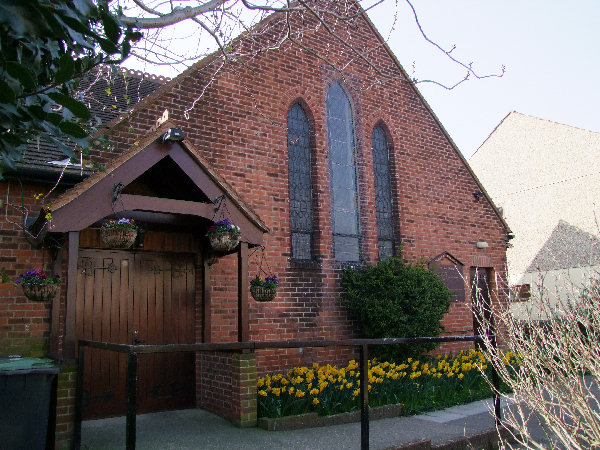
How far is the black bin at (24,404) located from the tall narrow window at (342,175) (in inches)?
229

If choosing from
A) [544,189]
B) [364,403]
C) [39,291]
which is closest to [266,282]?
[364,403]

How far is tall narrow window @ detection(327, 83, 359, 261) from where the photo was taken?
9.87 metres

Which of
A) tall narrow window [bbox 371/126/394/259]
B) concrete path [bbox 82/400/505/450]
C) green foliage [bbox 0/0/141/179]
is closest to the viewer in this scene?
green foliage [bbox 0/0/141/179]

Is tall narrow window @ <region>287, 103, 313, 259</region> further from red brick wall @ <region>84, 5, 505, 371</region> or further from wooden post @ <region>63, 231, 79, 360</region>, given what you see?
wooden post @ <region>63, 231, 79, 360</region>

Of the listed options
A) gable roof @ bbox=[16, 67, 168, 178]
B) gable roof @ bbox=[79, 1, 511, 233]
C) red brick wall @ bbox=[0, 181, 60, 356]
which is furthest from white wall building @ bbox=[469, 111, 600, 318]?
red brick wall @ bbox=[0, 181, 60, 356]

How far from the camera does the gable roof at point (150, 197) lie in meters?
5.65

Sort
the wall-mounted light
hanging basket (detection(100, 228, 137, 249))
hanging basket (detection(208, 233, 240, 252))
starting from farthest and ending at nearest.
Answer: hanging basket (detection(208, 233, 240, 252)) < the wall-mounted light < hanging basket (detection(100, 228, 137, 249))

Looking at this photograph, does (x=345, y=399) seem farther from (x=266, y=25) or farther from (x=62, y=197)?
(x=266, y=25)

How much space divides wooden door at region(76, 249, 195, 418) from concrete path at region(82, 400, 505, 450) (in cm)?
32

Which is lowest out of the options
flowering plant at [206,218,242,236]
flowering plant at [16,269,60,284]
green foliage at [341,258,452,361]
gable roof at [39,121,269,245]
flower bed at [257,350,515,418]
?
flower bed at [257,350,515,418]

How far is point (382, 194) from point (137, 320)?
555 centimetres

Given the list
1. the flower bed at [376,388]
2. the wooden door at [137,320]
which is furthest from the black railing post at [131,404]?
the wooden door at [137,320]

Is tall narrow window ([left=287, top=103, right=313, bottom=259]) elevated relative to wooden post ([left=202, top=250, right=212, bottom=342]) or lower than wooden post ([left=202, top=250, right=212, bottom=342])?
elevated

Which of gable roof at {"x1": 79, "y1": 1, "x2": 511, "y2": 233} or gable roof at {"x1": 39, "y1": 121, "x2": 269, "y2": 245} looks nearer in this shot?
gable roof at {"x1": 39, "y1": 121, "x2": 269, "y2": 245}
